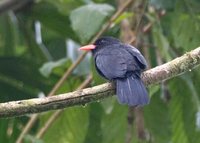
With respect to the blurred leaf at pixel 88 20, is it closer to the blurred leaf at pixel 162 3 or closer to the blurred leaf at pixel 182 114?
the blurred leaf at pixel 162 3

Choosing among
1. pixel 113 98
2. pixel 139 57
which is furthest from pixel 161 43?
pixel 139 57

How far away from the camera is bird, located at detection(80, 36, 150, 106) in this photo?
3639mm

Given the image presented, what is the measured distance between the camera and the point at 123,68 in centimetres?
389

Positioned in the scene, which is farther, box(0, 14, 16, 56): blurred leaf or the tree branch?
box(0, 14, 16, 56): blurred leaf

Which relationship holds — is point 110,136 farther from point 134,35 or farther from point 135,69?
point 135,69

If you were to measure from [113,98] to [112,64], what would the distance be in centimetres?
73

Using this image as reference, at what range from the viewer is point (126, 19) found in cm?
496

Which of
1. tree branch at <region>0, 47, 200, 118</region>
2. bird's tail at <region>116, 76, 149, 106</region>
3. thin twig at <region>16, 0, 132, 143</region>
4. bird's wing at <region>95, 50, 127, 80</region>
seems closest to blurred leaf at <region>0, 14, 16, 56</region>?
thin twig at <region>16, 0, 132, 143</region>

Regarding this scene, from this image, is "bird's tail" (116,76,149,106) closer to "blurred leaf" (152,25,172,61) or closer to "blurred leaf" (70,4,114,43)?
"blurred leaf" (152,25,172,61)

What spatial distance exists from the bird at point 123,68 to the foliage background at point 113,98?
22cm

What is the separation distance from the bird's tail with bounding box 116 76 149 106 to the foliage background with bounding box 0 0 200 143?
1.66 feet

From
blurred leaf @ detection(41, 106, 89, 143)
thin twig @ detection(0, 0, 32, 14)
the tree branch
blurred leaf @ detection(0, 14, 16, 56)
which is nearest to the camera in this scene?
the tree branch

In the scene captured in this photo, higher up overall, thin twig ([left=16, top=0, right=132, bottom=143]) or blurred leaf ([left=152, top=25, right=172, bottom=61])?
blurred leaf ([left=152, top=25, right=172, bottom=61])

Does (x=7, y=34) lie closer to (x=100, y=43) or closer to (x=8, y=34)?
(x=8, y=34)
